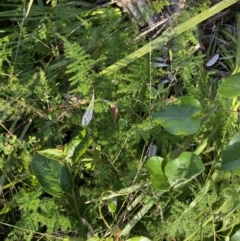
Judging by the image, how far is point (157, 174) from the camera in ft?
3.68

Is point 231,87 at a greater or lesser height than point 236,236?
greater

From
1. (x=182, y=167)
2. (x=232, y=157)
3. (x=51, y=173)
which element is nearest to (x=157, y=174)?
(x=182, y=167)

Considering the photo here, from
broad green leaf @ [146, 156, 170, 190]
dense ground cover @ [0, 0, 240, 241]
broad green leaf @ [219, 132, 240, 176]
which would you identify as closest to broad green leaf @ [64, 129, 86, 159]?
dense ground cover @ [0, 0, 240, 241]

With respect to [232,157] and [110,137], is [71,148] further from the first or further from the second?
[232,157]

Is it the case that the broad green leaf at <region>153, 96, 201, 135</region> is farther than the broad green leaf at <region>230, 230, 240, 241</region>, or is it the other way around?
the broad green leaf at <region>230, 230, 240, 241</region>

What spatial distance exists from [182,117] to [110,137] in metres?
0.26

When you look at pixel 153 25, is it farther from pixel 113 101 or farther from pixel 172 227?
pixel 172 227

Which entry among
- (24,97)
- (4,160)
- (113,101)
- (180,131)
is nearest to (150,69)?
(113,101)

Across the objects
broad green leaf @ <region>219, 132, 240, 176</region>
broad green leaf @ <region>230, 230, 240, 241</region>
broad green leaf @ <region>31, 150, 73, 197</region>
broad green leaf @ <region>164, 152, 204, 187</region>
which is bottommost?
broad green leaf @ <region>230, 230, 240, 241</region>

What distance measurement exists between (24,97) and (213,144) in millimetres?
554

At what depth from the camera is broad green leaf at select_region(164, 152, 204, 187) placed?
3.59 ft

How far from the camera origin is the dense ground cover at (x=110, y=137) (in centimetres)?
119

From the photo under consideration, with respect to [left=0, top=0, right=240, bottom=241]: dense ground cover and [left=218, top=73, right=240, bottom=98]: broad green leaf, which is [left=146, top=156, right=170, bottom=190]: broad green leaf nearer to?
[left=0, top=0, right=240, bottom=241]: dense ground cover

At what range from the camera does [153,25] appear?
4.77ft
